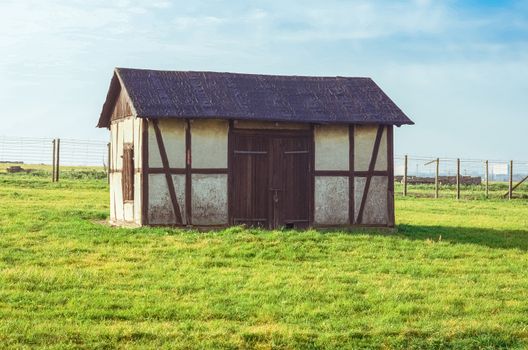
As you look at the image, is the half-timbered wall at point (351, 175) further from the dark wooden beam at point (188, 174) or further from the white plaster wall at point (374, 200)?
the dark wooden beam at point (188, 174)

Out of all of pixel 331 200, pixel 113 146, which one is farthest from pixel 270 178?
pixel 113 146

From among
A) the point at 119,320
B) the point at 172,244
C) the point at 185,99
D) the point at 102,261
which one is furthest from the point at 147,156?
the point at 119,320

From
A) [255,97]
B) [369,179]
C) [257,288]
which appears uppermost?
[255,97]

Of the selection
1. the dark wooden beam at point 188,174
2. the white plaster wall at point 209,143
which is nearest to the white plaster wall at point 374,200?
the white plaster wall at point 209,143

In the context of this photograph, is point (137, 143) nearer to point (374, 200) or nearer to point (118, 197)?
point (118, 197)

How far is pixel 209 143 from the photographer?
76.2ft

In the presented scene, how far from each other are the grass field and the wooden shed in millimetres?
1626

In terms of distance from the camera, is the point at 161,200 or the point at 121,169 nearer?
the point at 161,200

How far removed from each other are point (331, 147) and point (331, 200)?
149 centimetres

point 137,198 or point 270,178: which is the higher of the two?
point 270,178

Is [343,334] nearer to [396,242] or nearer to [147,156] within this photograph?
[396,242]

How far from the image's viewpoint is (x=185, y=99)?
2352 centimetres

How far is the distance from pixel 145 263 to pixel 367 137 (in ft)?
31.6

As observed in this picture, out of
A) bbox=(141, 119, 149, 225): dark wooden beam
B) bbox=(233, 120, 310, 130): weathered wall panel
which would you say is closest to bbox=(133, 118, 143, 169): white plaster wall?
bbox=(141, 119, 149, 225): dark wooden beam
